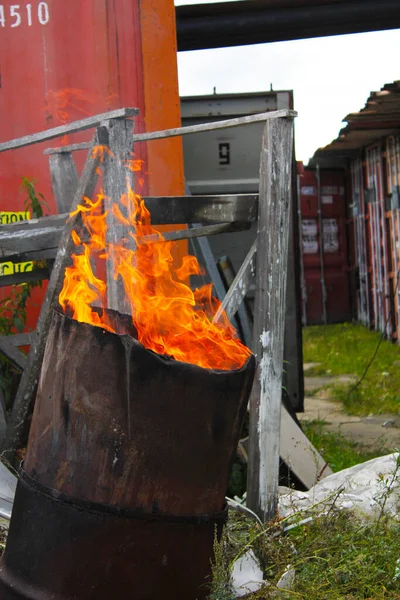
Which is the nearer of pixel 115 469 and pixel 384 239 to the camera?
pixel 115 469

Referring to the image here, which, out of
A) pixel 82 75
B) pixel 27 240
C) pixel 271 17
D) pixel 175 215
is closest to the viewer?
pixel 175 215

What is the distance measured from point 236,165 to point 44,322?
384 centimetres

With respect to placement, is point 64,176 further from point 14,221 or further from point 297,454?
point 297,454

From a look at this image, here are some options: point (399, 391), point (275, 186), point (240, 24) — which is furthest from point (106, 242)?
point (399, 391)

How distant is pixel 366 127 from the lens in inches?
460

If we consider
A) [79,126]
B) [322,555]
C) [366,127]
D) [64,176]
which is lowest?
[322,555]

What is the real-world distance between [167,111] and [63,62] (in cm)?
78

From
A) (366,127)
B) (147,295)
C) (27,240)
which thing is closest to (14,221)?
(27,240)

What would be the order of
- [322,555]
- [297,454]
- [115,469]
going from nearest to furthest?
[115,469]
[322,555]
[297,454]

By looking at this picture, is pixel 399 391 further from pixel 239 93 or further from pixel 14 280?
pixel 14 280

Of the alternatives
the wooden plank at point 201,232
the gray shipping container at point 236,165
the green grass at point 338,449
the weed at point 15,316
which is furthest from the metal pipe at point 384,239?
the wooden plank at point 201,232

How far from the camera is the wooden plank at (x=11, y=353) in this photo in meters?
4.48

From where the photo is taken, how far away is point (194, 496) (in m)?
2.77

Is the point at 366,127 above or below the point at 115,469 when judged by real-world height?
above
